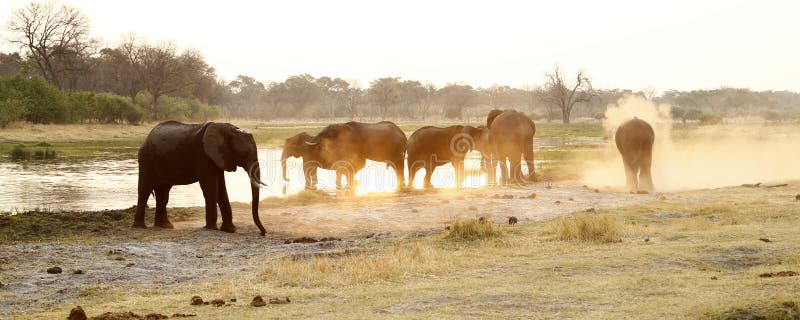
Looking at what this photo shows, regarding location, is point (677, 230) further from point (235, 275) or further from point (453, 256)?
point (235, 275)

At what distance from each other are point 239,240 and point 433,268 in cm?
499

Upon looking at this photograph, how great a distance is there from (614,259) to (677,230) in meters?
3.43

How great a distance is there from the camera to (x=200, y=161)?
15.3 metres

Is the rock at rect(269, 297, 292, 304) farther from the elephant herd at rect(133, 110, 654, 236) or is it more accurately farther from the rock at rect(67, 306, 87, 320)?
the elephant herd at rect(133, 110, 654, 236)

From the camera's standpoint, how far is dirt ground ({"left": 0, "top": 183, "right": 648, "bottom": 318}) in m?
10.1

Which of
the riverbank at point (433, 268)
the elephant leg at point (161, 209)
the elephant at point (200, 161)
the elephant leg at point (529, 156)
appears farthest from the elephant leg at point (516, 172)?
the elephant leg at point (161, 209)

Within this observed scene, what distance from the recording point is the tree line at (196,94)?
2338 inches

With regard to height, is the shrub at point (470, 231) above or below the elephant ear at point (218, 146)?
below

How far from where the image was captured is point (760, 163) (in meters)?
34.0

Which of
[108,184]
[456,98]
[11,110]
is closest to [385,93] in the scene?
[456,98]

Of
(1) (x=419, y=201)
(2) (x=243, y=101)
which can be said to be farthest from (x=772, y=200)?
(2) (x=243, y=101)

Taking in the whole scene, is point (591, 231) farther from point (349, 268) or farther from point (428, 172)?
point (428, 172)

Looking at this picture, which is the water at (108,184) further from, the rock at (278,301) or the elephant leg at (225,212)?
the rock at (278,301)

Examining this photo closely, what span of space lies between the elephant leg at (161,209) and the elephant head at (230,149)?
5.49ft
